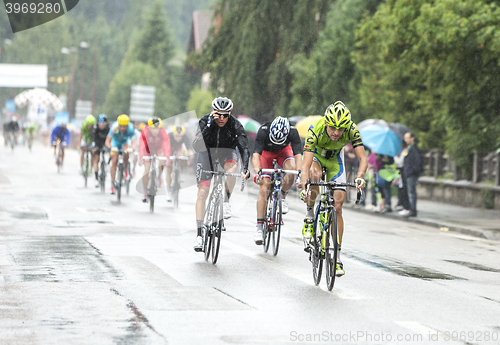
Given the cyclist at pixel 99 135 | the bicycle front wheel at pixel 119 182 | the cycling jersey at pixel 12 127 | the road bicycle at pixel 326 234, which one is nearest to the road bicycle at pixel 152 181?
the bicycle front wheel at pixel 119 182

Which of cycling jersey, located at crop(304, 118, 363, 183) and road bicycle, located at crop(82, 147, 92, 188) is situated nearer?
cycling jersey, located at crop(304, 118, 363, 183)

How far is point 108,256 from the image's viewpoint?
9898 millimetres

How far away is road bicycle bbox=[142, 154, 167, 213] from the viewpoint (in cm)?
1639

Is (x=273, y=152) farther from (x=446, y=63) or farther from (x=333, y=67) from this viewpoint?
(x=333, y=67)

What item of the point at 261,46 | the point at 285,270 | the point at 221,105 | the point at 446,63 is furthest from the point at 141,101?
the point at 285,270

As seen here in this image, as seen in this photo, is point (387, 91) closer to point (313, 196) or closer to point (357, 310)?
point (313, 196)

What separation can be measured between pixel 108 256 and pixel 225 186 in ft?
5.12

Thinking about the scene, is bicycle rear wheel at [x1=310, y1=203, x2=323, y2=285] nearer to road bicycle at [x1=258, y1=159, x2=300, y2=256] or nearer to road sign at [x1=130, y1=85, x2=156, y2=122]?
road bicycle at [x1=258, y1=159, x2=300, y2=256]

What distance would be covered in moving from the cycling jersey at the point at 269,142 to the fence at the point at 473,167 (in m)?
12.0

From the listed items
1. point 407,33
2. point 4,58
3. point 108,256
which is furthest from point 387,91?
point 4,58

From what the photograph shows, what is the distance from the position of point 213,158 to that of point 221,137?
0.26m

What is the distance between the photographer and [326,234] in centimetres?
811

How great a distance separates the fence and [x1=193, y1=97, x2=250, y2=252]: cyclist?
13075mm

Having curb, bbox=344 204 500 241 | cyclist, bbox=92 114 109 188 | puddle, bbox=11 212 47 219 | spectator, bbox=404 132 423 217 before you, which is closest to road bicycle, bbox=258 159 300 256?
puddle, bbox=11 212 47 219
